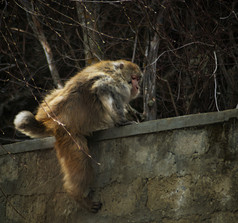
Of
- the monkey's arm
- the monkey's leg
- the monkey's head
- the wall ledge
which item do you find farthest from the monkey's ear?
the monkey's leg

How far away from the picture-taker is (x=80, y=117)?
4137 millimetres

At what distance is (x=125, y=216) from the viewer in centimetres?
355

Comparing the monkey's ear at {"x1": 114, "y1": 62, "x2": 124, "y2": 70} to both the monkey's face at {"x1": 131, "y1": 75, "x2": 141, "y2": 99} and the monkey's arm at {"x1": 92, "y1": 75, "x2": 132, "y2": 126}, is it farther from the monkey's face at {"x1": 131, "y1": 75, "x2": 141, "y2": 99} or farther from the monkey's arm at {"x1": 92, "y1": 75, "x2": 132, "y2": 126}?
the monkey's arm at {"x1": 92, "y1": 75, "x2": 132, "y2": 126}

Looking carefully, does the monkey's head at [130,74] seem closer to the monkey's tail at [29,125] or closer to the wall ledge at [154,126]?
the wall ledge at [154,126]

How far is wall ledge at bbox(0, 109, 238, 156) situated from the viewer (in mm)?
3217

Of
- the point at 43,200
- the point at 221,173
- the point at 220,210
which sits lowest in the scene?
the point at 43,200

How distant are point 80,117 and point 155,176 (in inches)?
42.0

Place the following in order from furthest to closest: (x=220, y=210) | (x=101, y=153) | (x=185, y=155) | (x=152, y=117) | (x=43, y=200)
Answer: (x=152, y=117) < (x=43, y=200) < (x=101, y=153) < (x=185, y=155) < (x=220, y=210)

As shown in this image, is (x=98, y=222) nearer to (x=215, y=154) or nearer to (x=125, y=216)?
(x=125, y=216)

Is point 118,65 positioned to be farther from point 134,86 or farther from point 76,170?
point 76,170

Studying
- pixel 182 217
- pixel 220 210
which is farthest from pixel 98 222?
pixel 220 210

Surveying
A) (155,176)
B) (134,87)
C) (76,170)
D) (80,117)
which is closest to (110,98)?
(80,117)

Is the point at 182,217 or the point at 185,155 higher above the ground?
the point at 185,155

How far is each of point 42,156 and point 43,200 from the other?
1.52ft
